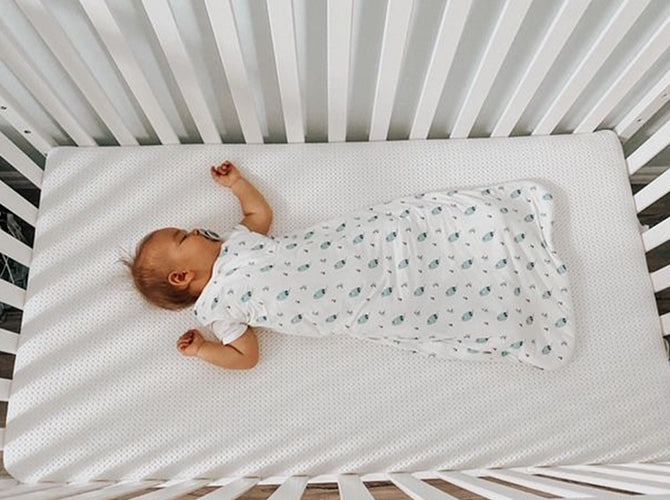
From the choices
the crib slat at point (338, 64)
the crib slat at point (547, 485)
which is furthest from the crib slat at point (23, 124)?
the crib slat at point (547, 485)

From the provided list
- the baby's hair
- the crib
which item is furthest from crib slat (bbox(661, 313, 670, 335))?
the baby's hair

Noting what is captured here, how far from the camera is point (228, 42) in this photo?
105 cm

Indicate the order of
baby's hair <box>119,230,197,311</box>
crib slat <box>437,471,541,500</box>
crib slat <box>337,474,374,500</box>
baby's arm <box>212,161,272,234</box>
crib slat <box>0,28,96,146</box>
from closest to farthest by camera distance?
crib slat <box>437,471,541,500</box> → crib slat <box>337,474,374,500</box> → crib slat <box>0,28,96,146</box> → baby's hair <box>119,230,197,311</box> → baby's arm <box>212,161,272,234</box>

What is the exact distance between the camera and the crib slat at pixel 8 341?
121 centimetres

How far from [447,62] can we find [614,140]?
45 cm

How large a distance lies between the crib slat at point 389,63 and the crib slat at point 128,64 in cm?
39

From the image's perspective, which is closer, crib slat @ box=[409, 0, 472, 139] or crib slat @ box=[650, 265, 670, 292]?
crib slat @ box=[409, 0, 472, 139]

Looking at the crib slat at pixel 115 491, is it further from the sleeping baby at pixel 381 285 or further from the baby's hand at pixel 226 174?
the baby's hand at pixel 226 174

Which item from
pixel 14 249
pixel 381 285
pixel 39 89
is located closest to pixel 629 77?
pixel 381 285

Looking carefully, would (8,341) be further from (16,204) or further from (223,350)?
(223,350)

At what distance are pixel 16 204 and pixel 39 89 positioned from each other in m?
0.22

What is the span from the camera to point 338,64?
1.11 m

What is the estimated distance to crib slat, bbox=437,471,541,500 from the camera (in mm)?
847

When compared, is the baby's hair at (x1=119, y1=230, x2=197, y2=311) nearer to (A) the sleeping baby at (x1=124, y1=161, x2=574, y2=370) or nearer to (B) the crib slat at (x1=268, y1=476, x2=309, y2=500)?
(A) the sleeping baby at (x1=124, y1=161, x2=574, y2=370)
